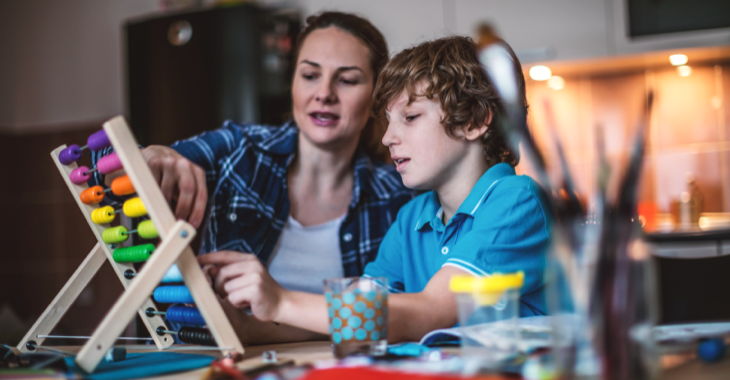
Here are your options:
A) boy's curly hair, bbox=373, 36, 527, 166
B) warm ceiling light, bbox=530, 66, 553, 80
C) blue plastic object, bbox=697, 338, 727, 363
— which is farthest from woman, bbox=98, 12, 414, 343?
warm ceiling light, bbox=530, 66, 553, 80

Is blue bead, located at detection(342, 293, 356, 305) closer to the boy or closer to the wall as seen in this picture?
the boy

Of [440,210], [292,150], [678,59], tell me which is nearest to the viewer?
[440,210]

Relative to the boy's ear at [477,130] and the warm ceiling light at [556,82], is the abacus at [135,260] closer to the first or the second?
the boy's ear at [477,130]

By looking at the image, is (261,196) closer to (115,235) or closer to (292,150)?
(292,150)

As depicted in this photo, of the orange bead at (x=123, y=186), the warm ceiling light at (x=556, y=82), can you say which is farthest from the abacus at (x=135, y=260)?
the warm ceiling light at (x=556, y=82)

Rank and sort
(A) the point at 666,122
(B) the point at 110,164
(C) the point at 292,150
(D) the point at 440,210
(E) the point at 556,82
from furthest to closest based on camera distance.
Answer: (E) the point at 556,82
(A) the point at 666,122
(C) the point at 292,150
(D) the point at 440,210
(B) the point at 110,164

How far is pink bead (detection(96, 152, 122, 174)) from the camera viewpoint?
845 millimetres

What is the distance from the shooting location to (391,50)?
109 inches

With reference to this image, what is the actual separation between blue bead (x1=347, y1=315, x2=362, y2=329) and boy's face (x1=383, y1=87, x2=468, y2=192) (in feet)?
1.45

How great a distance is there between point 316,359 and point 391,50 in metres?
2.19

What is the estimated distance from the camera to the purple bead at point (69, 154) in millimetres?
961

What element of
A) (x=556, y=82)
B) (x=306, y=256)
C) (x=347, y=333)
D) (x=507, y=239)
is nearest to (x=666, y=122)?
(x=556, y=82)

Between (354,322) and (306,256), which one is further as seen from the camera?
(306,256)

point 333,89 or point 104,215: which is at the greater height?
point 333,89
